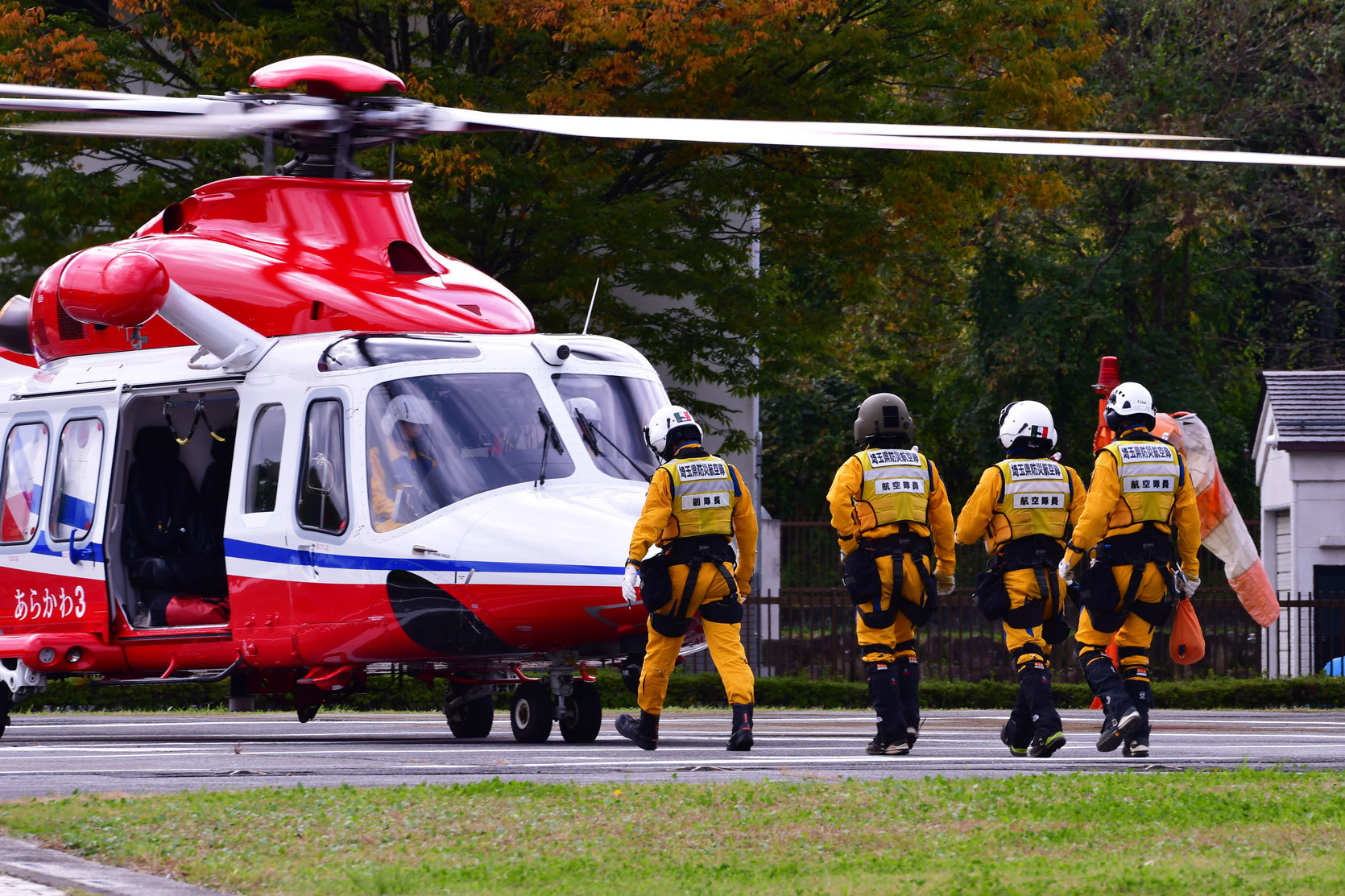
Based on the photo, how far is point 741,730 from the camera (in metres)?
12.2

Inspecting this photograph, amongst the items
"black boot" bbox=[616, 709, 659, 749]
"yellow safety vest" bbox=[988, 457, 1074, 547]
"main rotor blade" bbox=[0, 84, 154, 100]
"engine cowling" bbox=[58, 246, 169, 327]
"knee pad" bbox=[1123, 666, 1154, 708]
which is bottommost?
"black boot" bbox=[616, 709, 659, 749]

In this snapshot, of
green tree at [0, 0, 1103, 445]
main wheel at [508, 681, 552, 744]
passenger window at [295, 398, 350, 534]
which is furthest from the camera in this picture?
green tree at [0, 0, 1103, 445]

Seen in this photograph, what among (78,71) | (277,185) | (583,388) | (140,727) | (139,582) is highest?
(78,71)

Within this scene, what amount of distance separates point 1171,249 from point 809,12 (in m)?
20.0

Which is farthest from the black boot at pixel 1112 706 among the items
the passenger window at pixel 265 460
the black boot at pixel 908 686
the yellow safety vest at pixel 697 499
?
the passenger window at pixel 265 460

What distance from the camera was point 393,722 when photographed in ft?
58.3

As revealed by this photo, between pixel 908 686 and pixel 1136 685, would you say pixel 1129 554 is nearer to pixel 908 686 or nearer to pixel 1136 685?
pixel 1136 685

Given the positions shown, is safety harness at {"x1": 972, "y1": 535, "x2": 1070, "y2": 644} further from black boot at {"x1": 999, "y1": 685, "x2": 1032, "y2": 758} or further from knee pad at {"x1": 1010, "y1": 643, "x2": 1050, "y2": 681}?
black boot at {"x1": 999, "y1": 685, "x2": 1032, "y2": 758}

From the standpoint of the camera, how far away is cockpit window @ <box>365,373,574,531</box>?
43.1 ft

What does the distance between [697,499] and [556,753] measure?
1.70m


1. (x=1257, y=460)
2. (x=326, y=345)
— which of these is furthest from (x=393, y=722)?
(x=1257, y=460)

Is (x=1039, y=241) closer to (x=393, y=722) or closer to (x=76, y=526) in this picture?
(x=393, y=722)

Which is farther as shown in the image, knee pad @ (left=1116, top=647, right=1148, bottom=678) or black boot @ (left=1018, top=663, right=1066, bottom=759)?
knee pad @ (left=1116, top=647, right=1148, bottom=678)

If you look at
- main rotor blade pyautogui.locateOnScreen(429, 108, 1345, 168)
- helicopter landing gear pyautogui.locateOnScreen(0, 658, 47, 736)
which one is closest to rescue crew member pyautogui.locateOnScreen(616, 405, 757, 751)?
main rotor blade pyautogui.locateOnScreen(429, 108, 1345, 168)
